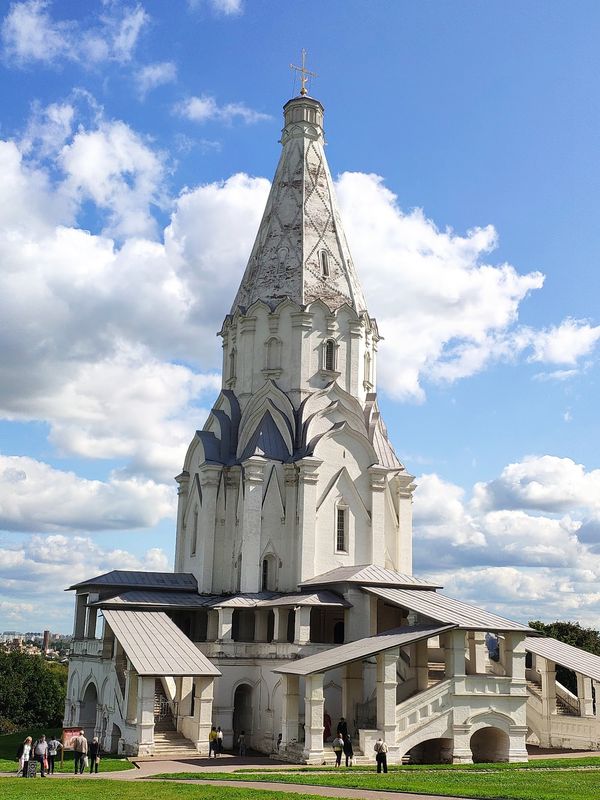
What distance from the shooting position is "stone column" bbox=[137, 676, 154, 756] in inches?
983

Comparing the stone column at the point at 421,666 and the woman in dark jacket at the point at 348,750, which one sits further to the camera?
the stone column at the point at 421,666

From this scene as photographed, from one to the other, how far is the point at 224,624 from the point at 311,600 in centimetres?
393

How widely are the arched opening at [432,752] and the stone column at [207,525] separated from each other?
1103 centimetres

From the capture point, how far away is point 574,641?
160 ft

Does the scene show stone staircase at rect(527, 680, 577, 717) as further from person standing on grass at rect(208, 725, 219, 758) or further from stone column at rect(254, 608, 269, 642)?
person standing on grass at rect(208, 725, 219, 758)

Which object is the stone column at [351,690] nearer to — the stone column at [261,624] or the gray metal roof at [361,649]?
the gray metal roof at [361,649]

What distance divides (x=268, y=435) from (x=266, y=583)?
5.97m

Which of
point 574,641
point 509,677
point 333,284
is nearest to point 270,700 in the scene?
point 509,677

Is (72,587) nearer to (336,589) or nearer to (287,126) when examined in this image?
(336,589)

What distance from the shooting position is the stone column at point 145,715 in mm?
24969

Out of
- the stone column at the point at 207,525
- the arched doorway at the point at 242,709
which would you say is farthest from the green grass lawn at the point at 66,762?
the stone column at the point at 207,525

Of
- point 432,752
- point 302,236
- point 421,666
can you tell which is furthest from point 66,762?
point 302,236

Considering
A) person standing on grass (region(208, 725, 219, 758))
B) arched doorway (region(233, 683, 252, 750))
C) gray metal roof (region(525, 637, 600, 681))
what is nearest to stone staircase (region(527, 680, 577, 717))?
gray metal roof (region(525, 637, 600, 681))

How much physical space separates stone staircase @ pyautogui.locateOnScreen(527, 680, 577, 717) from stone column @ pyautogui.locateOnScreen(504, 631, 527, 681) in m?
4.27
